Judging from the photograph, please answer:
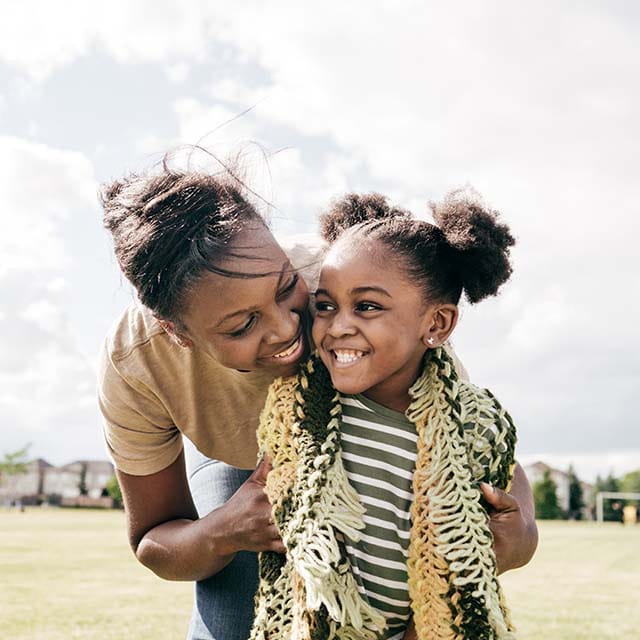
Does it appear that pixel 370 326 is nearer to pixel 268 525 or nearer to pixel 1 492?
pixel 268 525

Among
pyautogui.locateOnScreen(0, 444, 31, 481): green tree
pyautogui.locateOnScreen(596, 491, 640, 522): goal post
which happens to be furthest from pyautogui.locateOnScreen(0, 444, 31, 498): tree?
pyautogui.locateOnScreen(596, 491, 640, 522): goal post

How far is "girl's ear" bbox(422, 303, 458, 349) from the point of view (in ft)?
9.66

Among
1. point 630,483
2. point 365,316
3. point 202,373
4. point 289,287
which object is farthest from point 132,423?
point 630,483

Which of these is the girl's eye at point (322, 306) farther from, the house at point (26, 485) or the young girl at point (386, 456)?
the house at point (26, 485)

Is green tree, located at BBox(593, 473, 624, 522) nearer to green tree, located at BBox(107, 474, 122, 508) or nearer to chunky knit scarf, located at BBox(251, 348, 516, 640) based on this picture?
green tree, located at BBox(107, 474, 122, 508)

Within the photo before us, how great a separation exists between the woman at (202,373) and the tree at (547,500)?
5124 cm

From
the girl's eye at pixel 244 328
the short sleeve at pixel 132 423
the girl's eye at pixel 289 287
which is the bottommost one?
the short sleeve at pixel 132 423

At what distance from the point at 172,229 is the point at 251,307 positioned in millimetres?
355

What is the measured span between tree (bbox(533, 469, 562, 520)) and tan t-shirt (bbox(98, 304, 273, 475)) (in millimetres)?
51315

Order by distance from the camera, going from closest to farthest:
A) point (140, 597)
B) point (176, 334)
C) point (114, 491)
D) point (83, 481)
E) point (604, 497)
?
1. point (176, 334)
2. point (140, 597)
3. point (114, 491)
4. point (604, 497)
5. point (83, 481)

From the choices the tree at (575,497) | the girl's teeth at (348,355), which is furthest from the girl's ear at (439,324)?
the tree at (575,497)

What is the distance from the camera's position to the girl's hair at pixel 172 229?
9.16 feet

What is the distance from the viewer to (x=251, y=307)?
2.72 m

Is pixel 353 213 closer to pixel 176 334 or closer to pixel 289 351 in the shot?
pixel 289 351
